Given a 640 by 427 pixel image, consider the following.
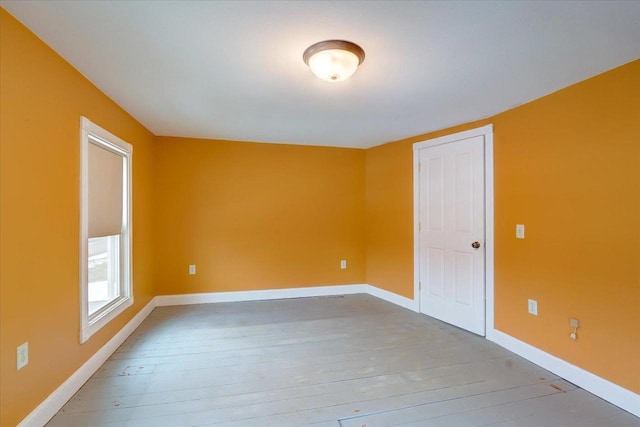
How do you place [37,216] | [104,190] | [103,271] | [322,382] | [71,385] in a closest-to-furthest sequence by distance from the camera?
[37,216], [71,385], [322,382], [104,190], [103,271]

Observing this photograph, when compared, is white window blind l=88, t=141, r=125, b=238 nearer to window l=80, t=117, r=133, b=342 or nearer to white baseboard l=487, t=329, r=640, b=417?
window l=80, t=117, r=133, b=342

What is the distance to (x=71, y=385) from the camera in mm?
2016

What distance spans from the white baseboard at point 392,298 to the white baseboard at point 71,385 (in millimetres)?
3066

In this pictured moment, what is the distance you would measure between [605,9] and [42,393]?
353 cm

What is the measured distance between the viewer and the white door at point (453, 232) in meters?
3.08

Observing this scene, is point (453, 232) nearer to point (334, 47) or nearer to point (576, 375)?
point (576, 375)

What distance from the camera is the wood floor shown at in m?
1.84

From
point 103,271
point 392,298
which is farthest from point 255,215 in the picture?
point 392,298

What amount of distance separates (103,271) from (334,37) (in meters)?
2.74

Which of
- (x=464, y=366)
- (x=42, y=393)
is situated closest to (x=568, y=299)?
(x=464, y=366)

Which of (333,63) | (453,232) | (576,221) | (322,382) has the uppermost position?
(333,63)

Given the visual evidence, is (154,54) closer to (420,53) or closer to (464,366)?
(420,53)

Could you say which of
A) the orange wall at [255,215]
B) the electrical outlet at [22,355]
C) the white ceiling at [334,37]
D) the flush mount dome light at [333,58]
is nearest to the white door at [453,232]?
the white ceiling at [334,37]

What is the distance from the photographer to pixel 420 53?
184 cm
